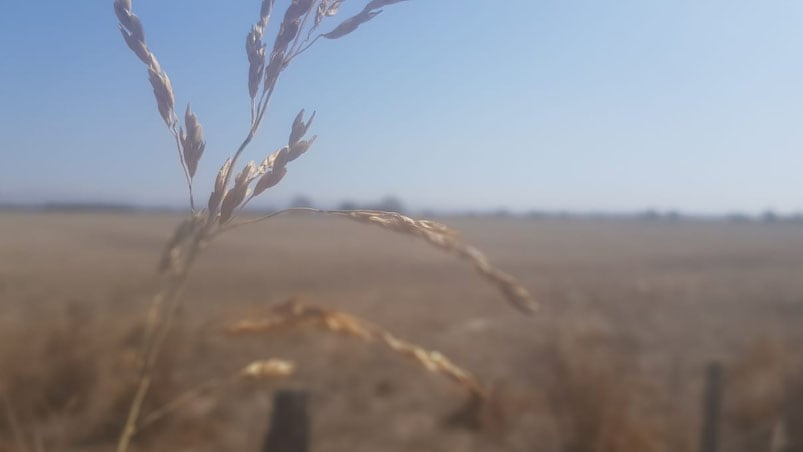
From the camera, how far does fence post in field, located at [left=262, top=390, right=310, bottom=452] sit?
161cm

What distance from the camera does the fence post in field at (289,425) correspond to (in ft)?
5.27

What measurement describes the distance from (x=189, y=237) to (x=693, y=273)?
21392 millimetres

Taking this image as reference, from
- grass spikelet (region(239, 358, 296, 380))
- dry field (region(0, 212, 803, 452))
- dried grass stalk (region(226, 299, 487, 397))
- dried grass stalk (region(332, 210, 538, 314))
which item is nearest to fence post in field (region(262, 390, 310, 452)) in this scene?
dry field (region(0, 212, 803, 452))

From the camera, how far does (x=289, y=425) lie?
1610mm

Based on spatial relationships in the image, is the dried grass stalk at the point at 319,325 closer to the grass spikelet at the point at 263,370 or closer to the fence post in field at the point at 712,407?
the grass spikelet at the point at 263,370

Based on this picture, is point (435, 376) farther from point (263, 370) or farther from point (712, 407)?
point (263, 370)

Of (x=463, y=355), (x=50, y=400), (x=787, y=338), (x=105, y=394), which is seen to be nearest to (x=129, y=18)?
(x=105, y=394)

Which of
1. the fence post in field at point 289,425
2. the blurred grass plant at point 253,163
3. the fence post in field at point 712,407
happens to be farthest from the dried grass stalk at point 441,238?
the fence post in field at point 712,407

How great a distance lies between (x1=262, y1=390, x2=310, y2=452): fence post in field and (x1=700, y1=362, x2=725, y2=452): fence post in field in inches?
68.7

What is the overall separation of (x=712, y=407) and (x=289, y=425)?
1889 mm

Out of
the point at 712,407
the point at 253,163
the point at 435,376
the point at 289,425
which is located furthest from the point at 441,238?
the point at 435,376

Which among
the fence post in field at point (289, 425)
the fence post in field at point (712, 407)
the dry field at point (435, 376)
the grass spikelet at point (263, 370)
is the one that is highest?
the grass spikelet at point (263, 370)

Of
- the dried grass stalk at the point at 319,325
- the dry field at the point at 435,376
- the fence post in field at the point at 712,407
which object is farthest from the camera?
the dry field at the point at 435,376

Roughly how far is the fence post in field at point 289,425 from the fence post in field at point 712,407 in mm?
1745
